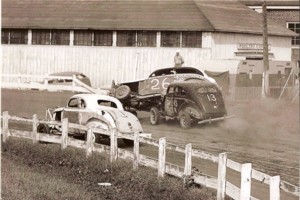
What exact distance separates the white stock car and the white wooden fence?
1.99 feet

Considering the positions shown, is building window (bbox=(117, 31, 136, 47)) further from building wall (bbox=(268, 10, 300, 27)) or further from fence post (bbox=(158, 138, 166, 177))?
fence post (bbox=(158, 138, 166, 177))

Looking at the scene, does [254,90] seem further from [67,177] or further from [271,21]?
[67,177]

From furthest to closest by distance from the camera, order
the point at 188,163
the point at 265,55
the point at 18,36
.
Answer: the point at 18,36 < the point at 265,55 < the point at 188,163

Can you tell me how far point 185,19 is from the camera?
38.2 meters

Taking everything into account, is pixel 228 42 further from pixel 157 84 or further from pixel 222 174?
pixel 222 174

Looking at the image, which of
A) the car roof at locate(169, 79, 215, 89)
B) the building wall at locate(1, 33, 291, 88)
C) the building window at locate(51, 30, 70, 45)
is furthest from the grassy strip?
the building window at locate(51, 30, 70, 45)

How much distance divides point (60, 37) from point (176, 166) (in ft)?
95.5

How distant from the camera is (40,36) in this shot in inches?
1647

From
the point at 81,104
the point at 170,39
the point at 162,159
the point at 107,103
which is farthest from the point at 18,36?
the point at 162,159

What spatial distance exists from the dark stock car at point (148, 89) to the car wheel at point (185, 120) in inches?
45.5

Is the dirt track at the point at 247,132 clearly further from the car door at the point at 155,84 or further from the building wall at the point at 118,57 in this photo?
the building wall at the point at 118,57

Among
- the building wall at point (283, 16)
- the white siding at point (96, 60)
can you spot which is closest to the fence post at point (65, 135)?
the white siding at point (96, 60)

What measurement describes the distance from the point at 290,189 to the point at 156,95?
1397 cm

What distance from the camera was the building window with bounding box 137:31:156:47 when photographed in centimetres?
3939
